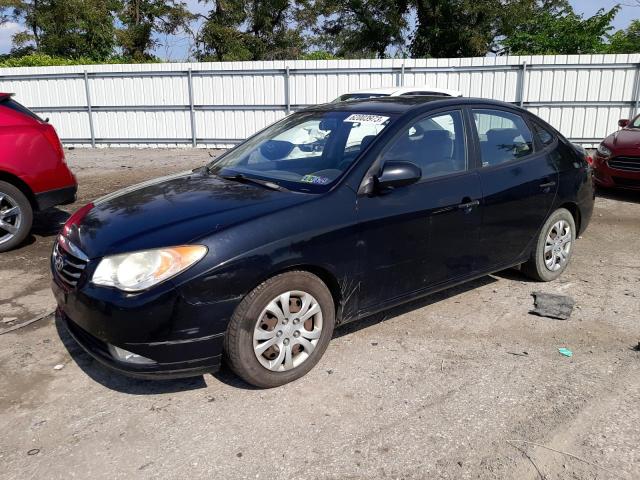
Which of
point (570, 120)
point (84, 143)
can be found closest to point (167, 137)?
point (84, 143)

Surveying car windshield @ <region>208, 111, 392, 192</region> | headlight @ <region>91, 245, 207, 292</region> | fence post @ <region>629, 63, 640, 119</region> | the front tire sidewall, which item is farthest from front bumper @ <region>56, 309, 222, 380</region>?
fence post @ <region>629, 63, 640, 119</region>

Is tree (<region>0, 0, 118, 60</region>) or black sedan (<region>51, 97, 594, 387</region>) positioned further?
tree (<region>0, 0, 118, 60</region>)

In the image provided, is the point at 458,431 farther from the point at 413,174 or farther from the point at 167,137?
the point at 167,137

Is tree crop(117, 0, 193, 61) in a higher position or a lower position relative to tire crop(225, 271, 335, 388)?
higher

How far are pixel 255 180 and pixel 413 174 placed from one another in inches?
40.9

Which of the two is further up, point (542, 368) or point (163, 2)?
point (163, 2)

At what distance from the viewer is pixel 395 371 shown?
3.51 metres

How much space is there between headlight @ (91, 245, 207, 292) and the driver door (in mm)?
1083

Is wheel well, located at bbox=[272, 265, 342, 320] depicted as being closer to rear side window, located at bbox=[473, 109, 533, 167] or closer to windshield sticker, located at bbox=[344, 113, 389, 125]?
windshield sticker, located at bbox=[344, 113, 389, 125]

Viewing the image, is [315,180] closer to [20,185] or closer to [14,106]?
[20,185]

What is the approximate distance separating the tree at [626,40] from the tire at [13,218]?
68.8ft

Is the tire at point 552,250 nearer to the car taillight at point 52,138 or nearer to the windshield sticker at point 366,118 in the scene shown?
the windshield sticker at point 366,118

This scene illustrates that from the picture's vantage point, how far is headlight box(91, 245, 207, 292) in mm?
2871

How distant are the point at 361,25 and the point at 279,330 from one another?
26.8 meters
